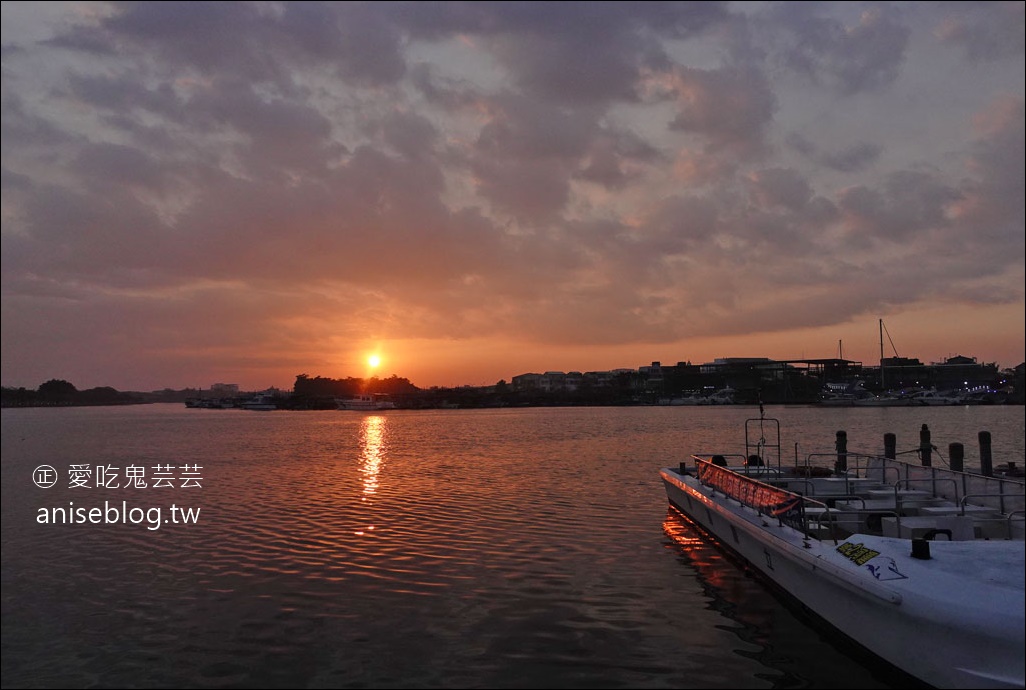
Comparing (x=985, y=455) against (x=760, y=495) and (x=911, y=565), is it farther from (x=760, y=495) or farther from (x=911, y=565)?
(x=911, y=565)

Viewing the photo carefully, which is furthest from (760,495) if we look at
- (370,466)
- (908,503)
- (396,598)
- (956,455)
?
(370,466)

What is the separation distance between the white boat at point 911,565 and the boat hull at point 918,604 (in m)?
0.01

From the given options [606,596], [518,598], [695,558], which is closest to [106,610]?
[518,598]

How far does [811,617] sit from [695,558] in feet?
18.2

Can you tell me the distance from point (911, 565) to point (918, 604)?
0.81 meters

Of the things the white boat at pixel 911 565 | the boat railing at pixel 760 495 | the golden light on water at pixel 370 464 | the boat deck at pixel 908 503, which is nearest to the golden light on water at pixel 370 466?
the golden light on water at pixel 370 464

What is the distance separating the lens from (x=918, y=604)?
8953 mm

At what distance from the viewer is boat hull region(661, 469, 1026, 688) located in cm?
812

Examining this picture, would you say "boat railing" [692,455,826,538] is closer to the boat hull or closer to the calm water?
the boat hull

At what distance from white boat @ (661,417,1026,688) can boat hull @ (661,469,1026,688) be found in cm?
1

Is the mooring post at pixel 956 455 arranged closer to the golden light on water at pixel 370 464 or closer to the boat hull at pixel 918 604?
the boat hull at pixel 918 604

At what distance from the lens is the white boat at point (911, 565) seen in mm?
8289

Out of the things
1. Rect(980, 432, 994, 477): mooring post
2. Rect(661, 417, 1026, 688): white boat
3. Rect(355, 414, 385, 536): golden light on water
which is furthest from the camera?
Rect(355, 414, 385, 536): golden light on water

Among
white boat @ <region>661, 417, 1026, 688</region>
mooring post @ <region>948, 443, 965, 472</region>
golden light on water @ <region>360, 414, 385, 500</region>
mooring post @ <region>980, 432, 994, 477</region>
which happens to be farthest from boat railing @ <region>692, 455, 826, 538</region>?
golden light on water @ <region>360, 414, 385, 500</region>
